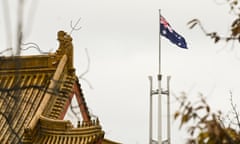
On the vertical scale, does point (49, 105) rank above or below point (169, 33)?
below

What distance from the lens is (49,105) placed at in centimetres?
2105

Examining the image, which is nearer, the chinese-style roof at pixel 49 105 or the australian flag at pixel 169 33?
the chinese-style roof at pixel 49 105

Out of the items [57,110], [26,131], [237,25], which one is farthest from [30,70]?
[237,25]

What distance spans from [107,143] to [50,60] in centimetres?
297

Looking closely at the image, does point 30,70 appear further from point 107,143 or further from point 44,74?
point 107,143

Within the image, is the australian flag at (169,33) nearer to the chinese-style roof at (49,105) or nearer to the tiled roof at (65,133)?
the chinese-style roof at (49,105)

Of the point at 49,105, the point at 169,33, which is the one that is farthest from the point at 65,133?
the point at 169,33

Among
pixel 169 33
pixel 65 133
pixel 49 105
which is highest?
pixel 169 33

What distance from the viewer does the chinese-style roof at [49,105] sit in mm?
19641

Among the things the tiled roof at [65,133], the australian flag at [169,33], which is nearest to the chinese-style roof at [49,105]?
the tiled roof at [65,133]

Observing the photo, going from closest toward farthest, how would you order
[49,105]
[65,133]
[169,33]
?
[65,133]
[49,105]
[169,33]

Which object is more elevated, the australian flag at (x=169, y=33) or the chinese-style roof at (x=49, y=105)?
the australian flag at (x=169, y=33)

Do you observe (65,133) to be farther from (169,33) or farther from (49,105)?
(169,33)

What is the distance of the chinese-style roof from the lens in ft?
64.4
